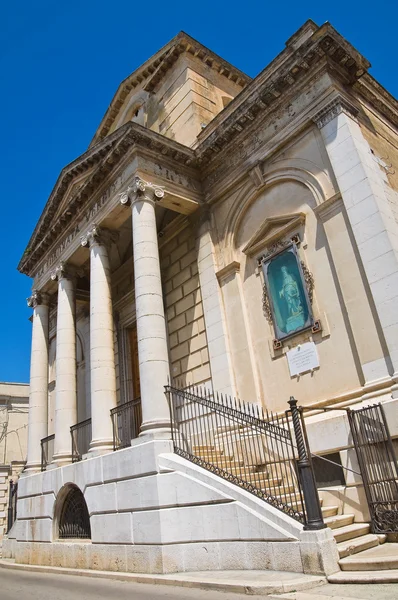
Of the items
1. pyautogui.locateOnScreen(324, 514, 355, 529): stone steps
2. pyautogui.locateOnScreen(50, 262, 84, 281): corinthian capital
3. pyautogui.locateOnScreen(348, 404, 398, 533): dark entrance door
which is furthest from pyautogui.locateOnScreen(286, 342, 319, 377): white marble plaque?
pyautogui.locateOnScreen(50, 262, 84, 281): corinthian capital

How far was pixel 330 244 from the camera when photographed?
977cm

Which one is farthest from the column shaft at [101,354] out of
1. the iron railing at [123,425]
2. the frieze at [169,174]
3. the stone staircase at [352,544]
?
the stone staircase at [352,544]

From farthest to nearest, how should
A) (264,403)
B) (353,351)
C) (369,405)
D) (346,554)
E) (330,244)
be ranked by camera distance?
(264,403)
(330,244)
(353,351)
(369,405)
(346,554)

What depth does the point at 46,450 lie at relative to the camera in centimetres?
1377

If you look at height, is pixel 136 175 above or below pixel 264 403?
above

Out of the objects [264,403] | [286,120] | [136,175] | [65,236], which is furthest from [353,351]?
[65,236]

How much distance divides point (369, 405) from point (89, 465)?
5.87m

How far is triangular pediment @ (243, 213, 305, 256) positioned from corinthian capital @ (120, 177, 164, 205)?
2610mm

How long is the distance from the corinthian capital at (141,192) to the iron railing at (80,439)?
5884mm

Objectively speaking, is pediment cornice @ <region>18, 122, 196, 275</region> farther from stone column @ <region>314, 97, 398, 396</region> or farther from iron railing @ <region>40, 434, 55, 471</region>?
iron railing @ <region>40, 434, 55, 471</region>

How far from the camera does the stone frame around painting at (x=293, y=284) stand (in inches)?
396

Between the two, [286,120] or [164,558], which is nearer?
[164,558]

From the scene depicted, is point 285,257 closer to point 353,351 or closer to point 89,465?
point 353,351

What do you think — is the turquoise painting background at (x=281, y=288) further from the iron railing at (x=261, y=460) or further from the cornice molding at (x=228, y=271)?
the iron railing at (x=261, y=460)
